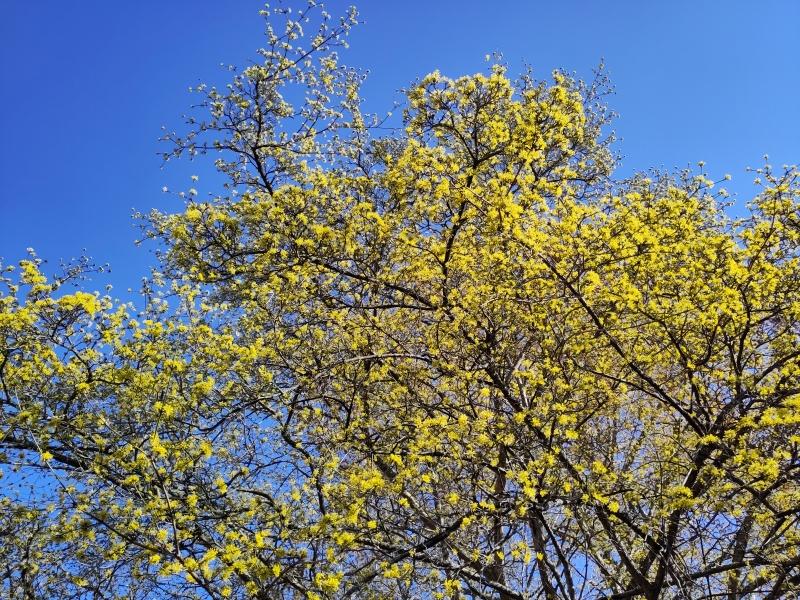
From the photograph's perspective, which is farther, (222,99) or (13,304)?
(222,99)

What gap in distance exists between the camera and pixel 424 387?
8.96m

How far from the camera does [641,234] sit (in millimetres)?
6227

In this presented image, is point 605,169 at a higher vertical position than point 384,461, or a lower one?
higher

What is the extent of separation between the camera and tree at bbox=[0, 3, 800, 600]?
5418 mm

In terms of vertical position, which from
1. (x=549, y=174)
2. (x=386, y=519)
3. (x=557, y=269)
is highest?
(x=549, y=174)

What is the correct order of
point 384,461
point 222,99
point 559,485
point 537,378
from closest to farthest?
point 559,485
point 537,378
point 384,461
point 222,99

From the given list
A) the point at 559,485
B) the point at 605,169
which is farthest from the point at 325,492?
the point at 605,169

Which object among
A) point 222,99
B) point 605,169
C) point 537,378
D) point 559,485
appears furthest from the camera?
point 605,169

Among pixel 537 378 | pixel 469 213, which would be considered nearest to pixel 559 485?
pixel 537 378

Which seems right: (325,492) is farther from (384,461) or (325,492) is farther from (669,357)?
(669,357)

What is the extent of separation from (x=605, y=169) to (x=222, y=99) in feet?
20.2

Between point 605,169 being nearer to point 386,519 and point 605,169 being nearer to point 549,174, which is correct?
point 549,174

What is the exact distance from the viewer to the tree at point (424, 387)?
5.42 m

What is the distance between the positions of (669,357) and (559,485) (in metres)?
1.85
